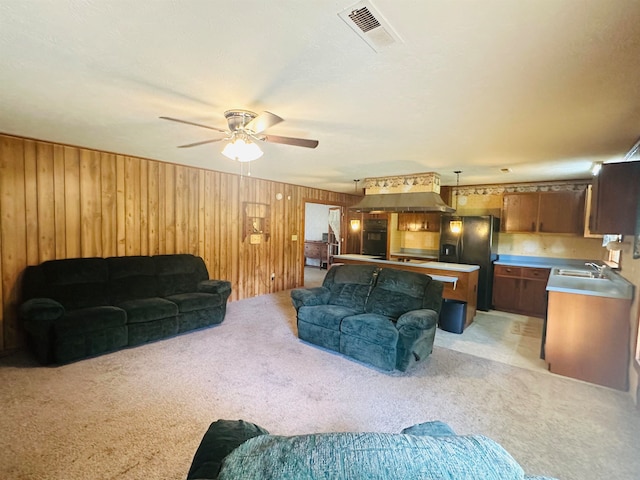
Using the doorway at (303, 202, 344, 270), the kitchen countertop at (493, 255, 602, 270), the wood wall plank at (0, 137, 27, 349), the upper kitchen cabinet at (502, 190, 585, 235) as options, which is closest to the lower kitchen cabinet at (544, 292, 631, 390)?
the kitchen countertop at (493, 255, 602, 270)

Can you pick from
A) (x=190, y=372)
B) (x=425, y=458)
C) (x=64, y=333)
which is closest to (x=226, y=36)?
(x=425, y=458)

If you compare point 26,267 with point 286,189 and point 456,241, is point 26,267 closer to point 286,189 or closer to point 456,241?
point 286,189

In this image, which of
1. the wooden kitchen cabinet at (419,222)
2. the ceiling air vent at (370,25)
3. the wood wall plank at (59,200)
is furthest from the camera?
the wooden kitchen cabinet at (419,222)

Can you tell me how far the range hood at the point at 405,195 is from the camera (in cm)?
480

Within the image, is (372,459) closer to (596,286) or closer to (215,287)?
(596,286)

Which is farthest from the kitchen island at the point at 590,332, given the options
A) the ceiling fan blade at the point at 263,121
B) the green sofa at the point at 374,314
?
the ceiling fan blade at the point at 263,121

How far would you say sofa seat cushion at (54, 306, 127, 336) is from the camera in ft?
10.3

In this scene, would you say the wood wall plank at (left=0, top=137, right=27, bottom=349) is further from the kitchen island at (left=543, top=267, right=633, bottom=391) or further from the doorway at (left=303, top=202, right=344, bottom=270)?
the doorway at (left=303, top=202, right=344, bottom=270)

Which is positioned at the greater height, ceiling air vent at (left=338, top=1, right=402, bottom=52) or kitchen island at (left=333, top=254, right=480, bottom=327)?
ceiling air vent at (left=338, top=1, right=402, bottom=52)

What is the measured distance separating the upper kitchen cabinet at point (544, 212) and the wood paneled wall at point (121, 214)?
4.51m

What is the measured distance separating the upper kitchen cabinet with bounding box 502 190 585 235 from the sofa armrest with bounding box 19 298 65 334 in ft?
22.8

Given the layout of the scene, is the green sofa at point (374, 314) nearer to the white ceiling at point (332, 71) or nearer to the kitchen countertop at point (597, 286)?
the kitchen countertop at point (597, 286)

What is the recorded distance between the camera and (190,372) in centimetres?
305

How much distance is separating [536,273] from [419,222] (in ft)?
8.11
